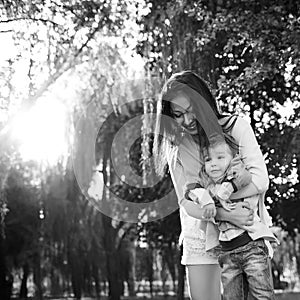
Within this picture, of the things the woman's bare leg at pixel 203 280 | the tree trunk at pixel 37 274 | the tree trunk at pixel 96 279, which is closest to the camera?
the woman's bare leg at pixel 203 280

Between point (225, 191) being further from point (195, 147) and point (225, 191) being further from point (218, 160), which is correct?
point (195, 147)

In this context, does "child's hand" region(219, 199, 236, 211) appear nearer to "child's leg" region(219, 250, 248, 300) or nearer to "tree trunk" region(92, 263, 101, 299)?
"child's leg" region(219, 250, 248, 300)

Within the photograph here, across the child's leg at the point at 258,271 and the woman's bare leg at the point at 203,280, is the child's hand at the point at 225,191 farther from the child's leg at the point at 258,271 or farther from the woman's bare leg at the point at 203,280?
the woman's bare leg at the point at 203,280

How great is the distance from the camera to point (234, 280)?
232 cm

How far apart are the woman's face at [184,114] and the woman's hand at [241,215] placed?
0.35m

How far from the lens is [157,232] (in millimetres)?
14320

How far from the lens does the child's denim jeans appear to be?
2.25m

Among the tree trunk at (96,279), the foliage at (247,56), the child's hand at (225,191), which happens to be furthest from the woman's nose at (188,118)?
the tree trunk at (96,279)

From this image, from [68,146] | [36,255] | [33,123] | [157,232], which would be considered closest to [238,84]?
[33,123]

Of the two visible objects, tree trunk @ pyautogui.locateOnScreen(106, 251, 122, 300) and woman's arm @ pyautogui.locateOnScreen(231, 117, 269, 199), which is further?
tree trunk @ pyautogui.locateOnScreen(106, 251, 122, 300)

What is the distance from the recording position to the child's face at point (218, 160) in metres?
2.38

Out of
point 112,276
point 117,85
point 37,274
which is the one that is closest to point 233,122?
point 117,85

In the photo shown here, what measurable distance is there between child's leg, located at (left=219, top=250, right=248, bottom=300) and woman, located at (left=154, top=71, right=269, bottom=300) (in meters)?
0.15

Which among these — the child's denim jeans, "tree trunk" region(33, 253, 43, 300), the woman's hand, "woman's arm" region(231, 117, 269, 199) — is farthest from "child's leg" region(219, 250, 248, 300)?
"tree trunk" region(33, 253, 43, 300)
